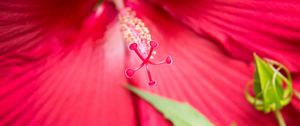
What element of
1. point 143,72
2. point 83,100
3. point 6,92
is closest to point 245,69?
point 143,72

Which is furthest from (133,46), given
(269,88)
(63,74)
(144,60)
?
(269,88)

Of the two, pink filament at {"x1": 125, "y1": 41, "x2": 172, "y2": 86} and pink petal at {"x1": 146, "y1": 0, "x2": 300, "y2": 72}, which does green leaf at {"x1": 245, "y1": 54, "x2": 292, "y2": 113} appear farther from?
pink filament at {"x1": 125, "y1": 41, "x2": 172, "y2": 86}

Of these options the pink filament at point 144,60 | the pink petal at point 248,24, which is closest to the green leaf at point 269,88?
the pink petal at point 248,24

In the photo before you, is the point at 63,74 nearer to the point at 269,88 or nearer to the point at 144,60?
the point at 144,60

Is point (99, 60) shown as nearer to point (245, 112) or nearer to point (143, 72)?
point (143, 72)

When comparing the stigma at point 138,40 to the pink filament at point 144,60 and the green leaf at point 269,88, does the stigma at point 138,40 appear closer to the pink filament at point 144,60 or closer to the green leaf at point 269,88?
the pink filament at point 144,60
